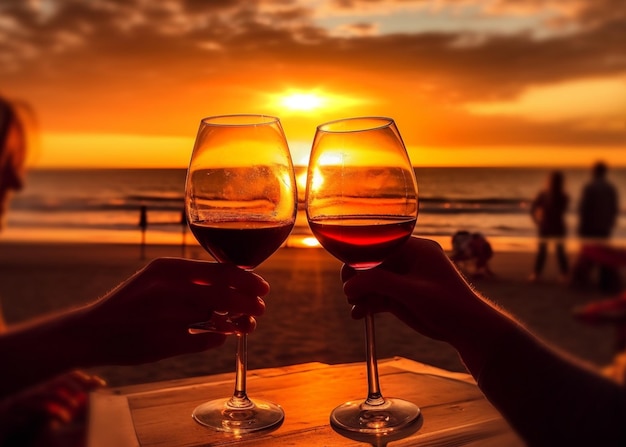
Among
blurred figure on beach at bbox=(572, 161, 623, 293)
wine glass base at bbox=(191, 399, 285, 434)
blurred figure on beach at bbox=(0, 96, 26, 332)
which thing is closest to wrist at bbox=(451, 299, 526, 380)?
wine glass base at bbox=(191, 399, 285, 434)

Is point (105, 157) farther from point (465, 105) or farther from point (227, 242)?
point (227, 242)

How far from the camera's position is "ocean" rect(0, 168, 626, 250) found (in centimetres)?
1541

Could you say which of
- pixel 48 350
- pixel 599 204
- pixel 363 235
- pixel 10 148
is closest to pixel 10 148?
pixel 10 148

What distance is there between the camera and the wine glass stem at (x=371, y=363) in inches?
38.5

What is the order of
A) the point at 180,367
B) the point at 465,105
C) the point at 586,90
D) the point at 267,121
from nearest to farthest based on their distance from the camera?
the point at 267,121 → the point at 180,367 → the point at 465,105 → the point at 586,90

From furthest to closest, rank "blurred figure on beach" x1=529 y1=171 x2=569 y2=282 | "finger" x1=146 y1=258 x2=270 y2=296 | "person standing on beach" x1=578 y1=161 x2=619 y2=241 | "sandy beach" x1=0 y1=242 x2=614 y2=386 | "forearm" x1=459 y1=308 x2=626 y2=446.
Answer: "blurred figure on beach" x1=529 y1=171 x2=569 y2=282
"person standing on beach" x1=578 y1=161 x2=619 y2=241
"sandy beach" x1=0 y1=242 x2=614 y2=386
"finger" x1=146 y1=258 x2=270 y2=296
"forearm" x1=459 y1=308 x2=626 y2=446

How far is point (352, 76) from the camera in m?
17.3

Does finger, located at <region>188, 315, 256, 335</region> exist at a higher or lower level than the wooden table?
higher

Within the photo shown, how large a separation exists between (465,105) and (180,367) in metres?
18.0

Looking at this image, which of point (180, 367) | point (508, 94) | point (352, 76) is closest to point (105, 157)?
point (352, 76)

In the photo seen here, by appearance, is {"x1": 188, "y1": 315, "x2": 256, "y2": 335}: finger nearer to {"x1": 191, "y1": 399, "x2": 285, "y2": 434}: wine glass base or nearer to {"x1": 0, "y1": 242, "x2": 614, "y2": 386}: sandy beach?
{"x1": 191, "y1": 399, "x2": 285, "y2": 434}: wine glass base

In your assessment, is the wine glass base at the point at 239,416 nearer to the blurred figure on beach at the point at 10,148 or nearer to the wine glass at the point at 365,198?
the wine glass at the point at 365,198

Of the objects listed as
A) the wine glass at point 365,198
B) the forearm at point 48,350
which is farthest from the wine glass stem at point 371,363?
the forearm at point 48,350

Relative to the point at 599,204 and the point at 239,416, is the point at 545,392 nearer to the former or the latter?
the point at 239,416
